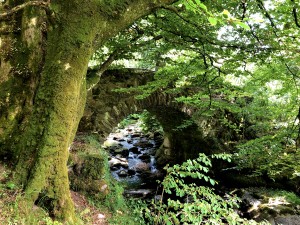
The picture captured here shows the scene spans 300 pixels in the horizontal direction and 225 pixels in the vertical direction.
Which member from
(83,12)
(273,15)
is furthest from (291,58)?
(83,12)

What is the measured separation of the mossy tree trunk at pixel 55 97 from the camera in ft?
8.42

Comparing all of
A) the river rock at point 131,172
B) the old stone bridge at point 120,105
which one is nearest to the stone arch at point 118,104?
the old stone bridge at point 120,105

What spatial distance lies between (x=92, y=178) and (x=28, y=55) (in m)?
2.49

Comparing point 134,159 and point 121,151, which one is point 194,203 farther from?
point 121,151

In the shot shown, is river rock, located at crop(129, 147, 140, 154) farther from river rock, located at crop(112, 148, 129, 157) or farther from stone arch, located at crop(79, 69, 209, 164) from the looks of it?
stone arch, located at crop(79, 69, 209, 164)

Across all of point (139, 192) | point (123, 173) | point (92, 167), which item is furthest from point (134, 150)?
point (92, 167)

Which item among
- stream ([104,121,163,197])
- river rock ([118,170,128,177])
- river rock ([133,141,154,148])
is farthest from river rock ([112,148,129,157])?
river rock ([118,170,128,177])

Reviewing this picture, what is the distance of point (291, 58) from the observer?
394 centimetres

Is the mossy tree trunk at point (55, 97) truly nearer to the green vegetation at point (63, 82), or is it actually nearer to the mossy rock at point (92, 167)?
the green vegetation at point (63, 82)

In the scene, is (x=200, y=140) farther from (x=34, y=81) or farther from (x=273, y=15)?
(x=34, y=81)

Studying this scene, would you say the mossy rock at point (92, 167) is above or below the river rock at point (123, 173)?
above

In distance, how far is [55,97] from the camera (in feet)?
8.47

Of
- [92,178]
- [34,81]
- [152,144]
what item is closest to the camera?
[34,81]

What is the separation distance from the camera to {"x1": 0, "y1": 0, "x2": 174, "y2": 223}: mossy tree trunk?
2.57 meters
